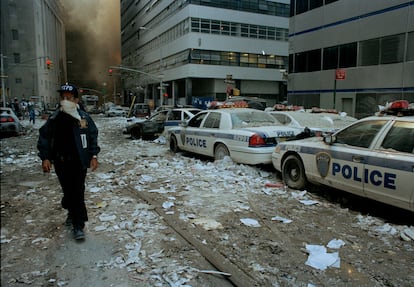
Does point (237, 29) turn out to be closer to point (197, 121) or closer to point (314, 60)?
point (314, 60)

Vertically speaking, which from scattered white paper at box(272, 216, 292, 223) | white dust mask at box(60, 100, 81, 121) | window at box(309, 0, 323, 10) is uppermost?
window at box(309, 0, 323, 10)

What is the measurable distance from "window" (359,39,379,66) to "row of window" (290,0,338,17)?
5012 mm

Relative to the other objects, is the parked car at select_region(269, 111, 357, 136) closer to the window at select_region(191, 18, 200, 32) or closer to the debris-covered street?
the debris-covered street

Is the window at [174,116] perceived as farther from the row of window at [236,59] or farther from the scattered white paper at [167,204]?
the row of window at [236,59]

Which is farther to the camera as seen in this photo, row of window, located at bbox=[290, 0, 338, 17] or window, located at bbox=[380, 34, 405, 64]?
row of window, located at bbox=[290, 0, 338, 17]

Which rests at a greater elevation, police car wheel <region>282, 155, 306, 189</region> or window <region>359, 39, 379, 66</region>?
window <region>359, 39, 379, 66</region>

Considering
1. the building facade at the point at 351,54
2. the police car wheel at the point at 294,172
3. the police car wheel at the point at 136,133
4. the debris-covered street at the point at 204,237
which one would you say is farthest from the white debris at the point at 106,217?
the building facade at the point at 351,54

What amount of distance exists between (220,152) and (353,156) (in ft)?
13.1

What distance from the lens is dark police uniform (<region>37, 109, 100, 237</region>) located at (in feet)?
11.8

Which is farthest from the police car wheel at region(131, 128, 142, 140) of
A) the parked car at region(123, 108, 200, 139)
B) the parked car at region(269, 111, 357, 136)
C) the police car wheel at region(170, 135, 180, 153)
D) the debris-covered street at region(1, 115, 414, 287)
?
the debris-covered street at region(1, 115, 414, 287)

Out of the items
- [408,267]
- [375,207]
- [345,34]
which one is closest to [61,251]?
[408,267]

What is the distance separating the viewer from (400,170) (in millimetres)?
4422

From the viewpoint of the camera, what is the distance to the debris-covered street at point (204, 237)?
324cm

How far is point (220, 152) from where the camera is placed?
871 centimetres
